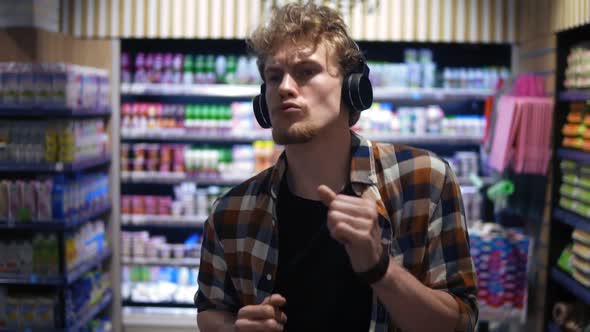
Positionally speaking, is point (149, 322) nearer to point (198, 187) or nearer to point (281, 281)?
point (198, 187)

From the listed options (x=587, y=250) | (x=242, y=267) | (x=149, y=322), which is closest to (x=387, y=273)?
(x=242, y=267)

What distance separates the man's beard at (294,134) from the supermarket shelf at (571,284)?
2.91m

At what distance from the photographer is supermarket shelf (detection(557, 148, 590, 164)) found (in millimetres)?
4234

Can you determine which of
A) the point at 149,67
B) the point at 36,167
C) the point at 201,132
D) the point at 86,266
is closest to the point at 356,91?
the point at 36,167

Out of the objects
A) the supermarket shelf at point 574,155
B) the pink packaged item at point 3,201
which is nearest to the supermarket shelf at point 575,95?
the supermarket shelf at point 574,155

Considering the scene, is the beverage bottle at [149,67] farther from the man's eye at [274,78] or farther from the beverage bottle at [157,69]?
the man's eye at [274,78]

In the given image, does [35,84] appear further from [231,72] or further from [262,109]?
[262,109]

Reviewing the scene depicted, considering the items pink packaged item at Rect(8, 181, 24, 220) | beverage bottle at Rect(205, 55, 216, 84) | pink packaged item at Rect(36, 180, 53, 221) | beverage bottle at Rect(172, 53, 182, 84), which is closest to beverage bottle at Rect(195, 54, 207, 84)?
beverage bottle at Rect(205, 55, 216, 84)

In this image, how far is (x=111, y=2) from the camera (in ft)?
19.2

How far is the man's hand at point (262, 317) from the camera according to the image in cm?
151

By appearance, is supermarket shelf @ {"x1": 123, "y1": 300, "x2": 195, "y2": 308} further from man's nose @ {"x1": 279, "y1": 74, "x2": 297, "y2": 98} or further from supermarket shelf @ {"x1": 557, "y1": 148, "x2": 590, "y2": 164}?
man's nose @ {"x1": 279, "y1": 74, "x2": 297, "y2": 98}

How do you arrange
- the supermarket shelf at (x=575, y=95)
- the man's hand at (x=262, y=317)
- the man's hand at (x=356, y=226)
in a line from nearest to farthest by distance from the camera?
1. the man's hand at (x=356, y=226)
2. the man's hand at (x=262, y=317)
3. the supermarket shelf at (x=575, y=95)

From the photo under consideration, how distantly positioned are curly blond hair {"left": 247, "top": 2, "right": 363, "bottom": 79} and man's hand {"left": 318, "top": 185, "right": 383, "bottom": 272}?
1.64 feet

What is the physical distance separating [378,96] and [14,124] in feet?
9.06
